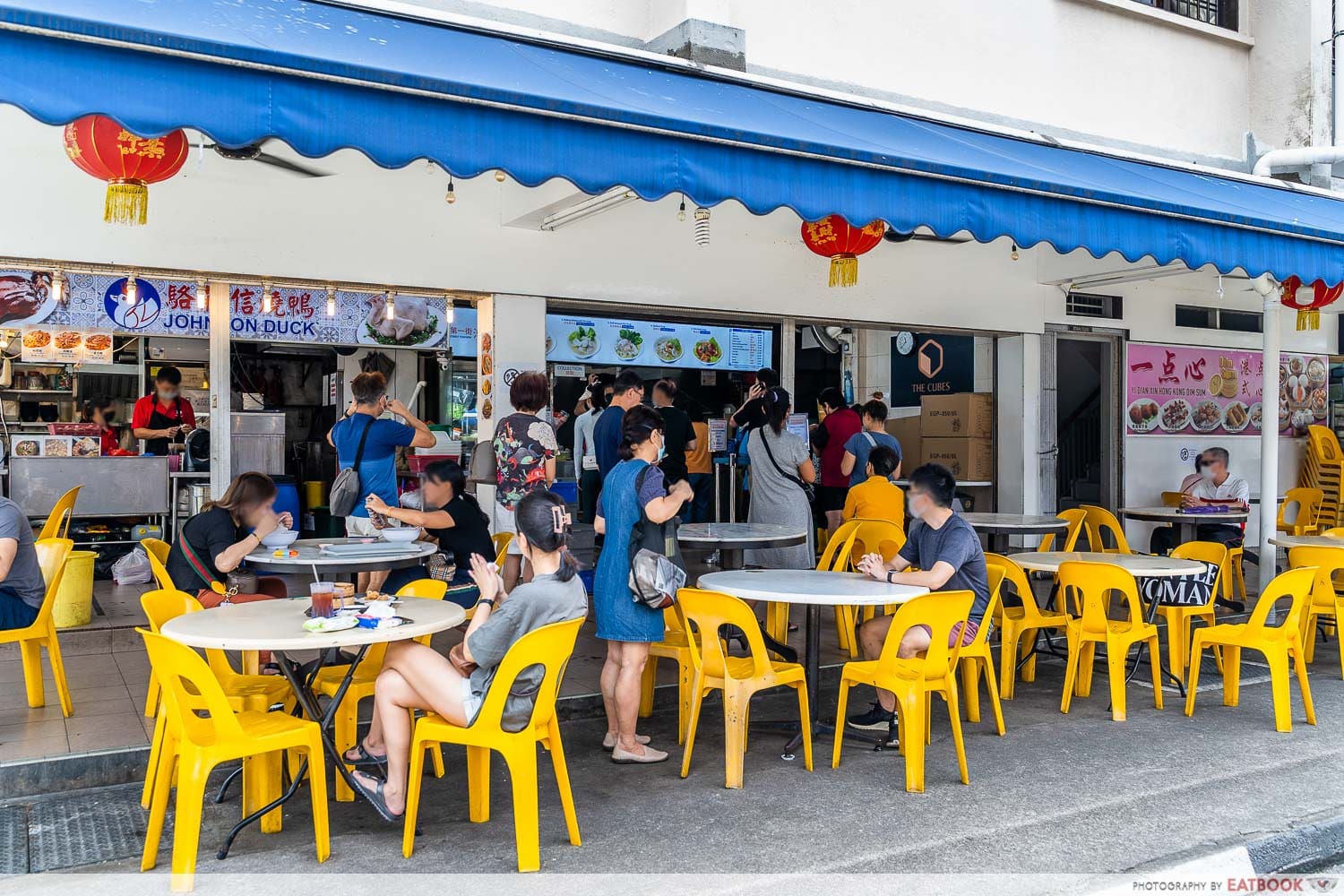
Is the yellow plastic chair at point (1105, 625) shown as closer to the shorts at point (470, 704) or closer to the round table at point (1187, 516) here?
the round table at point (1187, 516)

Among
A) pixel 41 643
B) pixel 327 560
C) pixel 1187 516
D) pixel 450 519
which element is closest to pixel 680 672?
pixel 450 519

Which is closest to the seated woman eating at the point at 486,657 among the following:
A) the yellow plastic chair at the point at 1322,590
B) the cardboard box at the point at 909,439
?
the yellow plastic chair at the point at 1322,590

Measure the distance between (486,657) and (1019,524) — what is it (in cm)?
485

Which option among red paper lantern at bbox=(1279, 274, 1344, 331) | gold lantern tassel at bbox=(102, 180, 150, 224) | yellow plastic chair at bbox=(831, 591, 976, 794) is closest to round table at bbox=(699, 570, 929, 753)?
yellow plastic chair at bbox=(831, 591, 976, 794)

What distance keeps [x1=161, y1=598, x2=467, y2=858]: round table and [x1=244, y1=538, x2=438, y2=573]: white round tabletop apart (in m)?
0.42

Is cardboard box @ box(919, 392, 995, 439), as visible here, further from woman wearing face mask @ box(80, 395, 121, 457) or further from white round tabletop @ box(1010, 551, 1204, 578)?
woman wearing face mask @ box(80, 395, 121, 457)

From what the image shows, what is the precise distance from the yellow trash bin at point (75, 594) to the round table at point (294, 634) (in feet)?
10.5

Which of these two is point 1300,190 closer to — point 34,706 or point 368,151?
point 368,151

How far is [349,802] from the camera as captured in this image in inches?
169

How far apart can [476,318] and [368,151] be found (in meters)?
4.34

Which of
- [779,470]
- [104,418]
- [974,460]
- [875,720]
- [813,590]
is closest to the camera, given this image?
[813,590]

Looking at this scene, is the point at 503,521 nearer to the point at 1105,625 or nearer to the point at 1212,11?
the point at 1105,625

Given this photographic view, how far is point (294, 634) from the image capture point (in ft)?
12.0

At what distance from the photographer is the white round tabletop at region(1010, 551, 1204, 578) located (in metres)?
5.69
